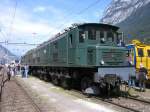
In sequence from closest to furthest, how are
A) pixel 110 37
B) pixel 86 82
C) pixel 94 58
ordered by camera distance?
pixel 94 58 < pixel 86 82 < pixel 110 37

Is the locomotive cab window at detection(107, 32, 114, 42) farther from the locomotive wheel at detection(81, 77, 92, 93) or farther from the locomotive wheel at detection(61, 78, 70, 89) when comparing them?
the locomotive wheel at detection(61, 78, 70, 89)

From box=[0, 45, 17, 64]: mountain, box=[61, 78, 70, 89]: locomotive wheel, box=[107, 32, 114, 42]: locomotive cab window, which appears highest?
box=[0, 45, 17, 64]: mountain

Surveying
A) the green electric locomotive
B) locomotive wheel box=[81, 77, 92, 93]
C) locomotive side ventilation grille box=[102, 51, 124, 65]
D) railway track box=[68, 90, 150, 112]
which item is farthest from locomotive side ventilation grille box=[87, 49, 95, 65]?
railway track box=[68, 90, 150, 112]

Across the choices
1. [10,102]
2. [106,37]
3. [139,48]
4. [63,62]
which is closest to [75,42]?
[106,37]

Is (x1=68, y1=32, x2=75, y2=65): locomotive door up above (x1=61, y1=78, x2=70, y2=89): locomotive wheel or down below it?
above

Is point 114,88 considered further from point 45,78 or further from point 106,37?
point 45,78

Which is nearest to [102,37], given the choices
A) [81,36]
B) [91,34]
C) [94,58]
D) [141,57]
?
[91,34]

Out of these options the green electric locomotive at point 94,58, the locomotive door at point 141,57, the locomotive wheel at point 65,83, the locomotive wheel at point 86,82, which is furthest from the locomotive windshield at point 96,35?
the locomotive door at point 141,57

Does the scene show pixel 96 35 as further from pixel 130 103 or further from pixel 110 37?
pixel 130 103

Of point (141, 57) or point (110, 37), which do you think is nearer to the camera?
point (110, 37)

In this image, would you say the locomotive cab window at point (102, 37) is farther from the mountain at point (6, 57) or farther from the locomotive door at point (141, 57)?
the mountain at point (6, 57)

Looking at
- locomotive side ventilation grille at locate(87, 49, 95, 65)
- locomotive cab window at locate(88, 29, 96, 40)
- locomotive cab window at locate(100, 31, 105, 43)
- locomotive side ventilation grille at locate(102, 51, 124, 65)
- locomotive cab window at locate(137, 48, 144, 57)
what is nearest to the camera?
locomotive side ventilation grille at locate(102, 51, 124, 65)

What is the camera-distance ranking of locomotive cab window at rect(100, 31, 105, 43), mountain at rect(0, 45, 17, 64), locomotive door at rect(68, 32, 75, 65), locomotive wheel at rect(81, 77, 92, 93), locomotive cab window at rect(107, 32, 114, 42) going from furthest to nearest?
1. mountain at rect(0, 45, 17, 64)
2. locomotive door at rect(68, 32, 75, 65)
3. locomotive cab window at rect(107, 32, 114, 42)
4. locomotive cab window at rect(100, 31, 105, 43)
5. locomotive wheel at rect(81, 77, 92, 93)

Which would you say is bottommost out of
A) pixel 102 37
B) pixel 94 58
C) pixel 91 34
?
pixel 94 58
